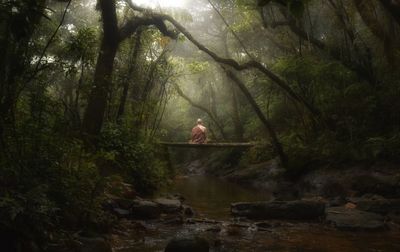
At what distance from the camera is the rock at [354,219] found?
7109 mm

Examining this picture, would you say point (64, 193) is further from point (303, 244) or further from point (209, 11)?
point (209, 11)

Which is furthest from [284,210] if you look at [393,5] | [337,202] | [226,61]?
[226,61]

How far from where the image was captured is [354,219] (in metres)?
7.50

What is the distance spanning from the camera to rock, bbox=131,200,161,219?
7770mm

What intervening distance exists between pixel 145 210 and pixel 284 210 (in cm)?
268

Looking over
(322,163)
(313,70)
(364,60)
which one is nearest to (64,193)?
(322,163)

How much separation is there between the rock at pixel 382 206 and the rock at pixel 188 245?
4.42 meters

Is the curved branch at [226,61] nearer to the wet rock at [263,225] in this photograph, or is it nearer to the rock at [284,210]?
the rock at [284,210]

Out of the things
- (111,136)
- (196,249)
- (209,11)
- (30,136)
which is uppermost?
(209,11)

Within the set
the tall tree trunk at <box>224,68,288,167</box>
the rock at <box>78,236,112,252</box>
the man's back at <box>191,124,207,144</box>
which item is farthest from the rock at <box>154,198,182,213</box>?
the man's back at <box>191,124,207,144</box>

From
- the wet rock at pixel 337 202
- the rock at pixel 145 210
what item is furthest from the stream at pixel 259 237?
the wet rock at pixel 337 202

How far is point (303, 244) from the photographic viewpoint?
622 cm

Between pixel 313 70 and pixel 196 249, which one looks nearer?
pixel 196 249

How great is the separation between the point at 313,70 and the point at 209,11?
12290mm
